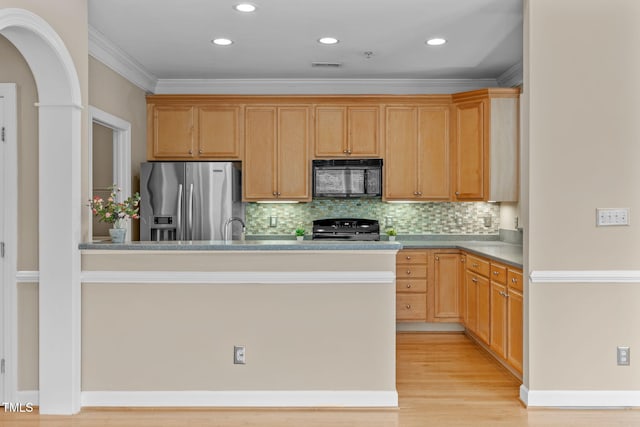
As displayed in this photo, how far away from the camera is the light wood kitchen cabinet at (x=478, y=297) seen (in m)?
4.48

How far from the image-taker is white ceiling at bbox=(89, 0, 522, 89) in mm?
3682

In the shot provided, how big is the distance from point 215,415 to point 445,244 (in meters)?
3.07

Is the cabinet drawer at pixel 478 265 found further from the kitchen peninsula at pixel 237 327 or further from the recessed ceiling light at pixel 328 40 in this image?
the recessed ceiling light at pixel 328 40

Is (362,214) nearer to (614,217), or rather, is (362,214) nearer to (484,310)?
(484,310)

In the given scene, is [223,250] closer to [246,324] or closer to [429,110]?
[246,324]

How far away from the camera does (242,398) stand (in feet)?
10.9

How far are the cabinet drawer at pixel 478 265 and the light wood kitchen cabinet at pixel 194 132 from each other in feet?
8.48

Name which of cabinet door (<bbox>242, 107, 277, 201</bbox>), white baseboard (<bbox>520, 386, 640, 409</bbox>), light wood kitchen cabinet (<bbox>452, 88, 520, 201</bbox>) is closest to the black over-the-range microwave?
cabinet door (<bbox>242, 107, 277, 201</bbox>)

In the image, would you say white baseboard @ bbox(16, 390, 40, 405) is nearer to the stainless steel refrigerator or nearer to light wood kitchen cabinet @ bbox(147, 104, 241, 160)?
the stainless steel refrigerator

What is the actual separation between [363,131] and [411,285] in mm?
1656

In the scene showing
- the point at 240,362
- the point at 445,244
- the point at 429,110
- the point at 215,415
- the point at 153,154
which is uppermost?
the point at 429,110

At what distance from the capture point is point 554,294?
→ 3338 millimetres

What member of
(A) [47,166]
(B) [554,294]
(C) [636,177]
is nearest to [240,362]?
(A) [47,166]

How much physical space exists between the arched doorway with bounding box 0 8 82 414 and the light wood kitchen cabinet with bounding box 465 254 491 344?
312 centimetres
